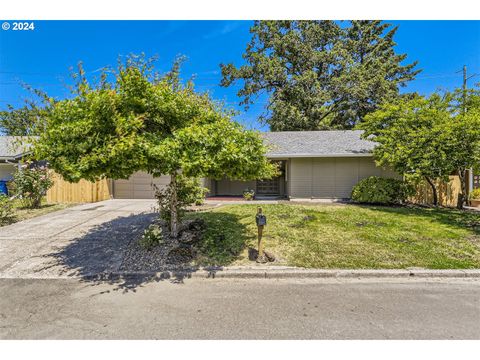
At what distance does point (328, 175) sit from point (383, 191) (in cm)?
260

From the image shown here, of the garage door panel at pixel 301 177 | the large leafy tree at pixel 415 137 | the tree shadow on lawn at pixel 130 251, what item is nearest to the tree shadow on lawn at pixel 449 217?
the large leafy tree at pixel 415 137

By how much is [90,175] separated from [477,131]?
1144 cm

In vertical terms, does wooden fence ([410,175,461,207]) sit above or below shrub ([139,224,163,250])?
above

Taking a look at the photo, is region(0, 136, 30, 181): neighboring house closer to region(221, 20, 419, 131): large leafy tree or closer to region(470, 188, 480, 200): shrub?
region(221, 20, 419, 131): large leafy tree

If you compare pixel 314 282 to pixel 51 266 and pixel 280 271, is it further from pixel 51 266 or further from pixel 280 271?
pixel 51 266

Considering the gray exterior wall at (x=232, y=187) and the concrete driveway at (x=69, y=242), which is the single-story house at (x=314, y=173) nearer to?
the gray exterior wall at (x=232, y=187)

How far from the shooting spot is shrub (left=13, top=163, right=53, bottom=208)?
34.3ft

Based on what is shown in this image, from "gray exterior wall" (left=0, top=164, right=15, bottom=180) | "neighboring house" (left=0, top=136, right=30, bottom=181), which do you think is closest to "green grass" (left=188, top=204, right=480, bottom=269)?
"neighboring house" (left=0, top=136, right=30, bottom=181)

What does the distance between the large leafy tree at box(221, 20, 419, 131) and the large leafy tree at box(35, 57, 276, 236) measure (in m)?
17.0

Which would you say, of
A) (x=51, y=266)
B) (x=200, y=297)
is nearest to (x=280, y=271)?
(x=200, y=297)

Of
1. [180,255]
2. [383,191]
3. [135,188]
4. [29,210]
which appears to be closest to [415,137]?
[383,191]

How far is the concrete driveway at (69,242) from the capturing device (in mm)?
5340

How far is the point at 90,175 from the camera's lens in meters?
4.69

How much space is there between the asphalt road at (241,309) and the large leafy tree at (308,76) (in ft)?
60.0
